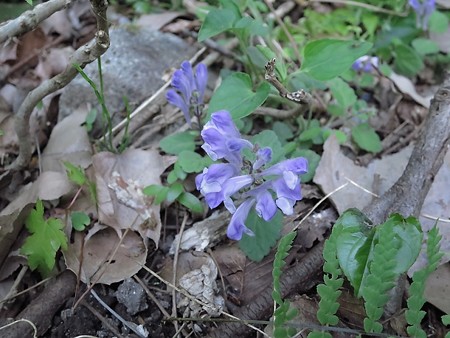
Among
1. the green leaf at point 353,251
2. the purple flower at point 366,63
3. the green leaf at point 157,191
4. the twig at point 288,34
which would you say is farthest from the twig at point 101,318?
the purple flower at point 366,63

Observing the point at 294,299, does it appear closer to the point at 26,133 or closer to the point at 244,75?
the point at 244,75

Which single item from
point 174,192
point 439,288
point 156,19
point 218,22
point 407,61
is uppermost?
point 218,22

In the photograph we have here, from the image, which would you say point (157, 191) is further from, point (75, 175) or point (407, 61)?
point (407, 61)

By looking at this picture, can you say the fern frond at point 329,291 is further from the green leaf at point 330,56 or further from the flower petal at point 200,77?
the flower petal at point 200,77

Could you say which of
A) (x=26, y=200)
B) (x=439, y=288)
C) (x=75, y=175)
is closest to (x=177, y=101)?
(x=75, y=175)

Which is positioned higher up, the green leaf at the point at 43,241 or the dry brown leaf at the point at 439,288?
the green leaf at the point at 43,241

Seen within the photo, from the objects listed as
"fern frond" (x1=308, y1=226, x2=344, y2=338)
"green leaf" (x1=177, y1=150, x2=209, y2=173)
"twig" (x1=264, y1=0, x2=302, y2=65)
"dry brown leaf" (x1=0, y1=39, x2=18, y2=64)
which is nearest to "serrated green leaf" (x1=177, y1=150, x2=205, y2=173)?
"green leaf" (x1=177, y1=150, x2=209, y2=173)
